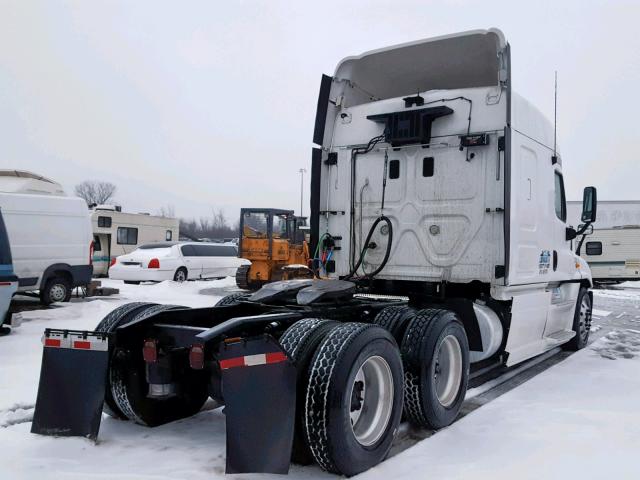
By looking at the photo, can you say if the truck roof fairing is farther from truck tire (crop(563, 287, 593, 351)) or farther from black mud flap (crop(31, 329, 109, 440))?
black mud flap (crop(31, 329, 109, 440))

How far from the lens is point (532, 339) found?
21.4ft

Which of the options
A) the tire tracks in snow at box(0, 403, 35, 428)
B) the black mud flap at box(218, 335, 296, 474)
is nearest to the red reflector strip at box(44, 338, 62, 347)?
the tire tracks in snow at box(0, 403, 35, 428)

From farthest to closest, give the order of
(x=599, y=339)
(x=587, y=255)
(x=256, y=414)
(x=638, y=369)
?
(x=587, y=255), (x=599, y=339), (x=638, y=369), (x=256, y=414)

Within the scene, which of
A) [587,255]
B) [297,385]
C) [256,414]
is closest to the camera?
[256,414]

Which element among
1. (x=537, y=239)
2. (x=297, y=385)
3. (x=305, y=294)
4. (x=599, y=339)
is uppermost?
(x=537, y=239)

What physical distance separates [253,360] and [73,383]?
1.42 m

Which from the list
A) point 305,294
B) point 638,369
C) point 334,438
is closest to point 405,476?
point 334,438

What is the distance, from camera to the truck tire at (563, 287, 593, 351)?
818 centimetres

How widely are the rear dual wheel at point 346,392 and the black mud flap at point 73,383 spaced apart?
1325 millimetres

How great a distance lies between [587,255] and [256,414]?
74.1 ft

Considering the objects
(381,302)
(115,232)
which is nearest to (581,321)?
(381,302)

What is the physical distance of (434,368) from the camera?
15.0 feet

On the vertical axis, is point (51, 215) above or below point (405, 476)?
above

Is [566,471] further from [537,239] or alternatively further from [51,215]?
[51,215]
